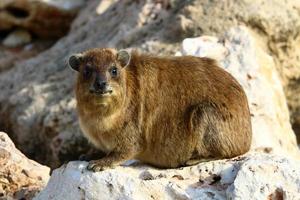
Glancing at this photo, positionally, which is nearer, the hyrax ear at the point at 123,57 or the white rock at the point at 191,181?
the white rock at the point at 191,181

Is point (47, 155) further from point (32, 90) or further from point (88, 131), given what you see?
point (88, 131)

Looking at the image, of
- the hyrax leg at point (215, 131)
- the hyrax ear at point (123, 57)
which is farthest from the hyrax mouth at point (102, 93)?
the hyrax leg at point (215, 131)

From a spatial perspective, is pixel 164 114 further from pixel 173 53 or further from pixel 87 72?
pixel 173 53

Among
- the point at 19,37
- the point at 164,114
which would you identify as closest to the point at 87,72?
the point at 164,114

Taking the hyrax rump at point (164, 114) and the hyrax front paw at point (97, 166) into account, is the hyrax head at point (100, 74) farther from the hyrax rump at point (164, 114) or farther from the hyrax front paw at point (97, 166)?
the hyrax front paw at point (97, 166)

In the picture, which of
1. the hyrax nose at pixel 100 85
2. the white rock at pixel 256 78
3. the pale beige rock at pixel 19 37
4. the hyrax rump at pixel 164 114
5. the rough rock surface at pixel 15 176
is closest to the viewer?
the hyrax nose at pixel 100 85

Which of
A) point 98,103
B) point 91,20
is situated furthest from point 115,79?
point 91,20
